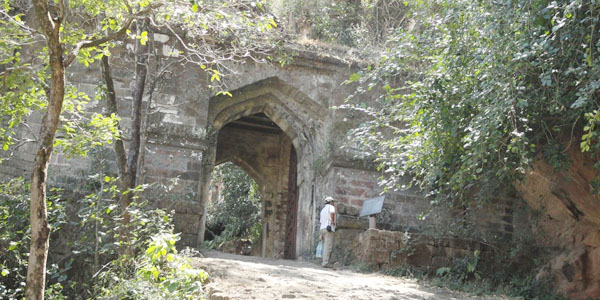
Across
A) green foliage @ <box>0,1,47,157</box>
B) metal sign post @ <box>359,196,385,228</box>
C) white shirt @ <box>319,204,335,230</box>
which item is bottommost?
white shirt @ <box>319,204,335,230</box>

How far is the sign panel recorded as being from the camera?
9656mm

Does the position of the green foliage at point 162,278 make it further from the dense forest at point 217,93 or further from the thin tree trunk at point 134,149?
Result: the thin tree trunk at point 134,149

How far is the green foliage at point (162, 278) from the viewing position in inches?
206

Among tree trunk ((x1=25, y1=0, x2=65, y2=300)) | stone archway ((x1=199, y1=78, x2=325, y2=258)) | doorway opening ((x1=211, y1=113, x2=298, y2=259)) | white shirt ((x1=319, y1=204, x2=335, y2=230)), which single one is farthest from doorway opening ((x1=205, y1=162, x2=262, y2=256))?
tree trunk ((x1=25, y1=0, x2=65, y2=300))

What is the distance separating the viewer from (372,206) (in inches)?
392

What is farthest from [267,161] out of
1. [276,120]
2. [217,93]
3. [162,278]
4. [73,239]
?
[162,278]

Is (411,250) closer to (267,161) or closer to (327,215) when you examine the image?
(327,215)

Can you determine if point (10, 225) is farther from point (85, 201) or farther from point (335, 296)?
point (335, 296)

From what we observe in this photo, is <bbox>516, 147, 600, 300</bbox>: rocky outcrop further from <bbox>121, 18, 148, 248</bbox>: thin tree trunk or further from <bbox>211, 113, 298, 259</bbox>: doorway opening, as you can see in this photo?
<bbox>211, 113, 298, 259</bbox>: doorway opening

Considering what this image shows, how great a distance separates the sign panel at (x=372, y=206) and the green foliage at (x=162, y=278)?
4139 mm

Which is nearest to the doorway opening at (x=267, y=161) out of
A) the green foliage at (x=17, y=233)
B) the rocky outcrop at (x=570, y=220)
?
the rocky outcrop at (x=570, y=220)

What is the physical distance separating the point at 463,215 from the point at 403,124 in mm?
1864

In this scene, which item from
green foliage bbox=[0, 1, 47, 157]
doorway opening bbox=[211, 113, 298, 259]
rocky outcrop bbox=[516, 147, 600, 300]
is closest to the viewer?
green foliage bbox=[0, 1, 47, 157]

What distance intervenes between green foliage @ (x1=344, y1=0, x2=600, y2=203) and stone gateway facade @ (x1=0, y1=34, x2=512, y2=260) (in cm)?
212
